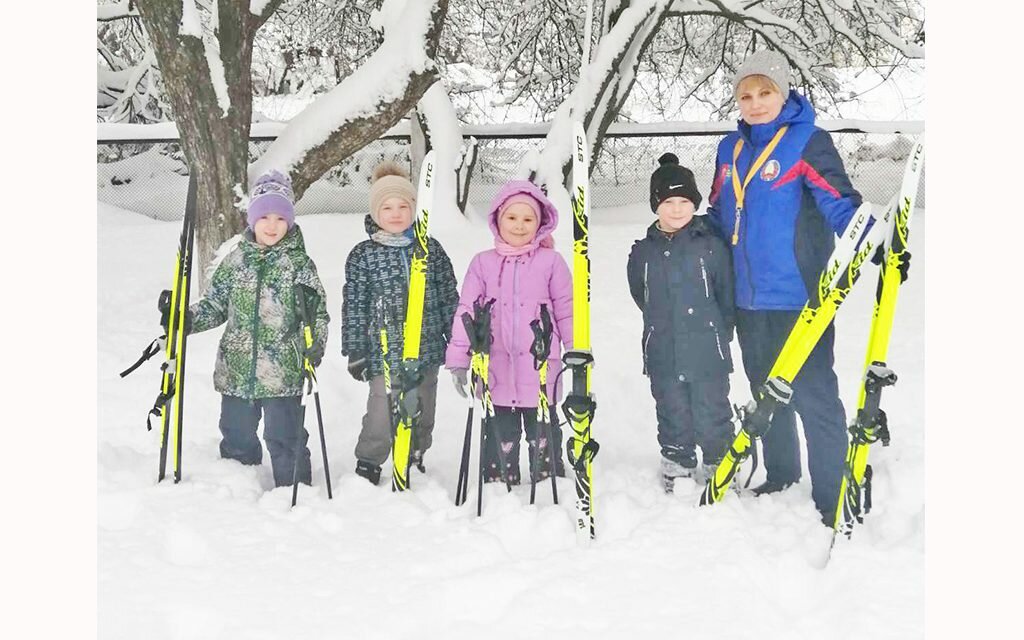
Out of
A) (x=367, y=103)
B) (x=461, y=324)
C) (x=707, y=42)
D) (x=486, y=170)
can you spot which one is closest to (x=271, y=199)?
(x=461, y=324)

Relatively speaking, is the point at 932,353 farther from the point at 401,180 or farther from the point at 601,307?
the point at 601,307

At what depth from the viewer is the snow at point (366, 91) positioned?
5.34m

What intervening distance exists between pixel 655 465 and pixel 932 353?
4.90 ft

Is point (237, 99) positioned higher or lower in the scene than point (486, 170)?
lower

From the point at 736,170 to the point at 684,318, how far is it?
608 mm

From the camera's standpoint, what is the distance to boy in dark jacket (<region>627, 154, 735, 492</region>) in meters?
3.39

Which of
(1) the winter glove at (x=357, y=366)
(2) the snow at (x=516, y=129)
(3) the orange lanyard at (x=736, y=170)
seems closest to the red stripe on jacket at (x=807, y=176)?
(3) the orange lanyard at (x=736, y=170)

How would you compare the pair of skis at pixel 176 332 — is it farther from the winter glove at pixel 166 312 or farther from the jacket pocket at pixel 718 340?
the jacket pocket at pixel 718 340

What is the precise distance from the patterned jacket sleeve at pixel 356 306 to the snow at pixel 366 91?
1997mm

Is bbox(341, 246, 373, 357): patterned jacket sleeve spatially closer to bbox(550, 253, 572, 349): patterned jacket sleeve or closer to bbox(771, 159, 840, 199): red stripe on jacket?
bbox(550, 253, 572, 349): patterned jacket sleeve

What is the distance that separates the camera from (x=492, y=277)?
355cm

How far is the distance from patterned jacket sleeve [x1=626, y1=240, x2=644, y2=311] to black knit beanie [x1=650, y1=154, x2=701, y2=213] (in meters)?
0.21

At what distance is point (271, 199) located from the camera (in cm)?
350

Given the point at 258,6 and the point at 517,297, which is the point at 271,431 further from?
the point at 258,6
